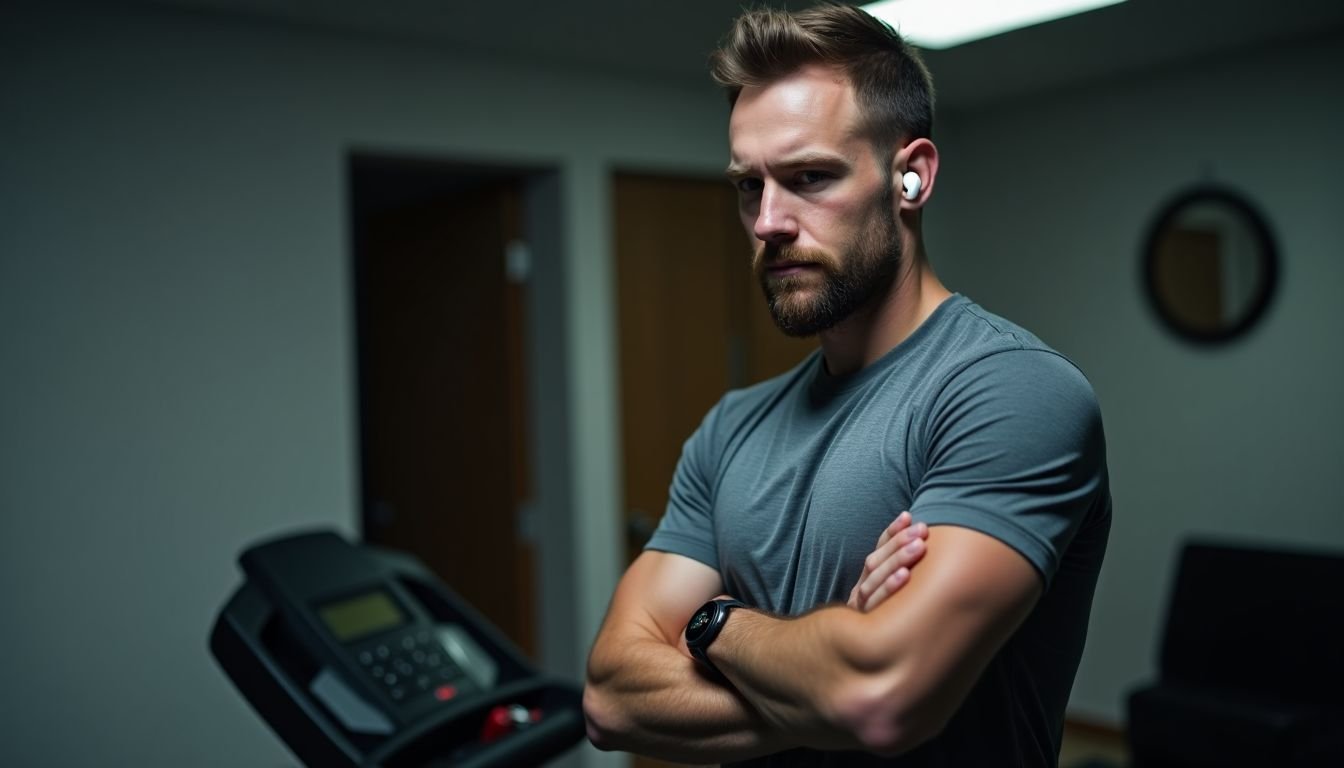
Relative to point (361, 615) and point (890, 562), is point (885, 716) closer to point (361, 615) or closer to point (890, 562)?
point (890, 562)

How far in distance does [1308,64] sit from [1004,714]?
348cm

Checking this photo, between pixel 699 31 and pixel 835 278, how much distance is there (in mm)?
2287

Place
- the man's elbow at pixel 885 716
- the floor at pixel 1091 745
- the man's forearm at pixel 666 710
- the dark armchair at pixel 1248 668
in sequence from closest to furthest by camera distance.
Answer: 1. the man's elbow at pixel 885 716
2. the man's forearm at pixel 666 710
3. the dark armchair at pixel 1248 668
4. the floor at pixel 1091 745

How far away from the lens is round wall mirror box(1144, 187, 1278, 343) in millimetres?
4012

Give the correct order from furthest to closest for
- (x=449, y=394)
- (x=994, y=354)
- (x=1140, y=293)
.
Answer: (x=1140, y=293), (x=449, y=394), (x=994, y=354)

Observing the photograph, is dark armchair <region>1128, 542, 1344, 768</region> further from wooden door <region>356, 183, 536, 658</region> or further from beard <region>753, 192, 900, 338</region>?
beard <region>753, 192, 900, 338</region>

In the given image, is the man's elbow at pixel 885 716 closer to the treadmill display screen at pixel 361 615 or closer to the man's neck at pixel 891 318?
the man's neck at pixel 891 318

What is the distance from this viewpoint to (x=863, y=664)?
104 centimetres

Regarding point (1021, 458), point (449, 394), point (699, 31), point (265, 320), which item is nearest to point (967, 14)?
A: point (699, 31)

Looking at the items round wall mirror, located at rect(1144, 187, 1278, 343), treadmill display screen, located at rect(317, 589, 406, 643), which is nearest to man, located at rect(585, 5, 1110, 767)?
treadmill display screen, located at rect(317, 589, 406, 643)

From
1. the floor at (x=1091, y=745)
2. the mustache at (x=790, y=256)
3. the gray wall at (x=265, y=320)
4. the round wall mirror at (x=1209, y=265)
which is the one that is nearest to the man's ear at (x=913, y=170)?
the mustache at (x=790, y=256)

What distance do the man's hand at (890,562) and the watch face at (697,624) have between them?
6.9 inches

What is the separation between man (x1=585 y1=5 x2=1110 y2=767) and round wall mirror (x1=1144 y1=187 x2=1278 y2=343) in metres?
3.15

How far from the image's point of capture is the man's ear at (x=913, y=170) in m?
1.29
